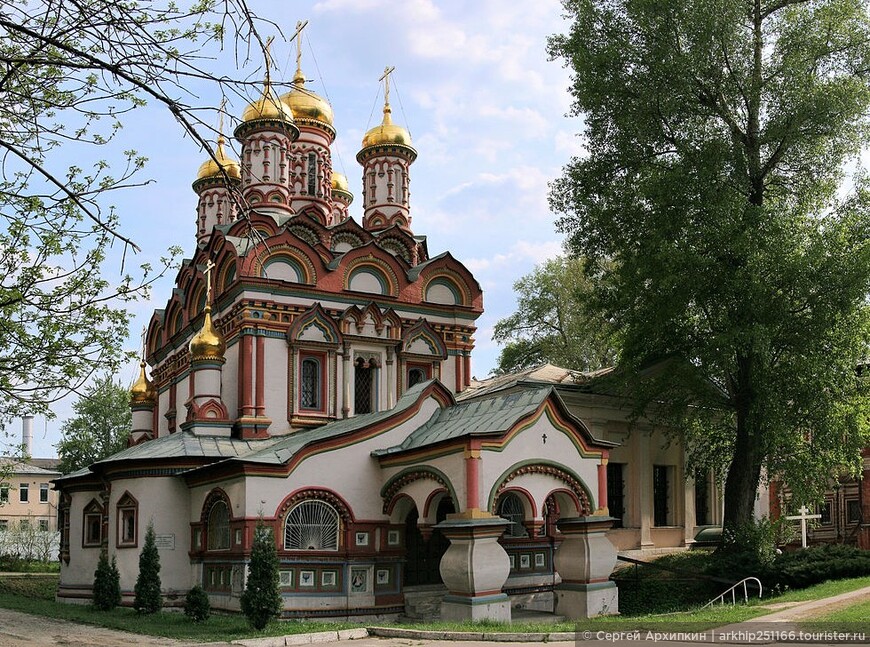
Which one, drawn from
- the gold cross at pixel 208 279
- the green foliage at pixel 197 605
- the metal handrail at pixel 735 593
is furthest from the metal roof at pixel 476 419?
the gold cross at pixel 208 279

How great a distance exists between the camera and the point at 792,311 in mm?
18125

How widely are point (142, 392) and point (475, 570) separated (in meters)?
15.0

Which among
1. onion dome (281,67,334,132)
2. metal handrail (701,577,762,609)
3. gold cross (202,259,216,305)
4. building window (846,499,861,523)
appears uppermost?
onion dome (281,67,334,132)

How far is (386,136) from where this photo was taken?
26844 mm

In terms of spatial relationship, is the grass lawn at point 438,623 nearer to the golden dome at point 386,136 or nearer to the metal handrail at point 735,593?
the metal handrail at point 735,593

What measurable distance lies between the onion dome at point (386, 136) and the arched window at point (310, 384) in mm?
8054

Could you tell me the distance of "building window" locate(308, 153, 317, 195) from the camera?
25.9 m

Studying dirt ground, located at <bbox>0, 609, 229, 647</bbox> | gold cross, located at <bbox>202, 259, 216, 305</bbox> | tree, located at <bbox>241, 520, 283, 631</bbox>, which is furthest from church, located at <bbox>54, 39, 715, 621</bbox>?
dirt ground, located at <bbox>0, 609, 229, 647</bbox>

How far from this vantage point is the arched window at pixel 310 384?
21094mm

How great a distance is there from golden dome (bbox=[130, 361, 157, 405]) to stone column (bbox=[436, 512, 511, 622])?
14.2 metres

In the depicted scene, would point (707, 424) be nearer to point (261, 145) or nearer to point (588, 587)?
point (588, 587)

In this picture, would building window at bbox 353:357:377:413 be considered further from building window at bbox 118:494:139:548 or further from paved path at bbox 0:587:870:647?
paved path at bbox 0:587:870:647

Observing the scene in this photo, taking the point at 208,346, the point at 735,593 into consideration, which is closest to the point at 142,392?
the point at 208,346

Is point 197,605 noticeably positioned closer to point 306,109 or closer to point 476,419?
point 476,419
